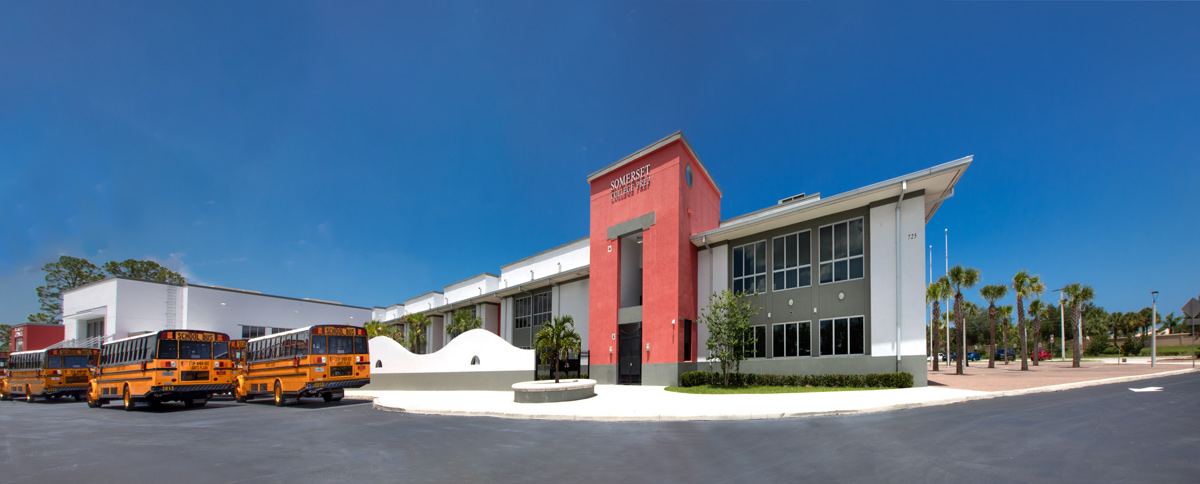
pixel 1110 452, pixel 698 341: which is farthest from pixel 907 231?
pixel 1110 452

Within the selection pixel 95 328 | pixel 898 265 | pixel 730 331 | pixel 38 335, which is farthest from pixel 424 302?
pixel 898 265

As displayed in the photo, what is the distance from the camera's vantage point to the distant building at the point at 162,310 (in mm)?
49562

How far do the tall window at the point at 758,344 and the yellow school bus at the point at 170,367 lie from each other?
Result: 22.2 meters

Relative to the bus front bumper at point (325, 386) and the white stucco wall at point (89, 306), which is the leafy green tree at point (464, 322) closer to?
the bus front bumper at point (325, 386)

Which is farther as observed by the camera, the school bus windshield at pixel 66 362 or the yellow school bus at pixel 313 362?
the school bus windshield at pixel 66 362

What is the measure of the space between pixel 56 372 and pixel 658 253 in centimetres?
3213

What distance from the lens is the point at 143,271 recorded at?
73.8 metres

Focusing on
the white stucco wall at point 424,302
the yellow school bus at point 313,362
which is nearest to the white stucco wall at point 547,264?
the white stucco wall at point 424,302

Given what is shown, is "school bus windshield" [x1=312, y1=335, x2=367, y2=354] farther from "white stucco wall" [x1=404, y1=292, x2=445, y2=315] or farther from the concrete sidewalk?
"white stucco wall" [x1=404, y1=292, x2=445, y2=315]

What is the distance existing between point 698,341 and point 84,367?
33.0 meters

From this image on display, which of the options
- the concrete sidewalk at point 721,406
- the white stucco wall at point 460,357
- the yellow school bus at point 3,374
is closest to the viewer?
the concrete sidewalk at point 721,406

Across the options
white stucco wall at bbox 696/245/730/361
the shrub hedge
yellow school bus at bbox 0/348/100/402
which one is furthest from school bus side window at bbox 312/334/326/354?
yellow school bus at bbox 0/348/100/402

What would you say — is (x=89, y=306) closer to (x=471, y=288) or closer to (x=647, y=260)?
(x=471, y=288)

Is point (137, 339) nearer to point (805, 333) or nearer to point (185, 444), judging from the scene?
point (185, 444)
